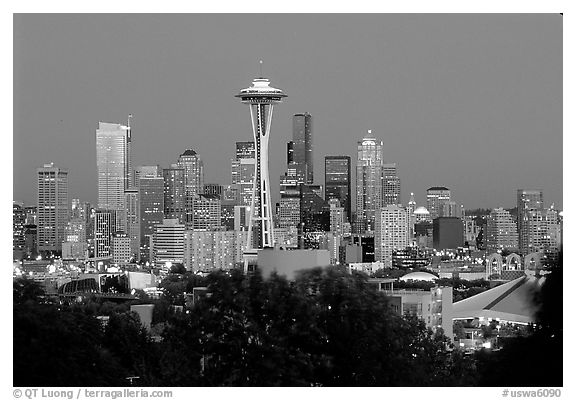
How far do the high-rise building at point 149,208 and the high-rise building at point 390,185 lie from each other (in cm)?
337

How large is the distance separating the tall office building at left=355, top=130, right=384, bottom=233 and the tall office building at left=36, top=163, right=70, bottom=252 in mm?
2939

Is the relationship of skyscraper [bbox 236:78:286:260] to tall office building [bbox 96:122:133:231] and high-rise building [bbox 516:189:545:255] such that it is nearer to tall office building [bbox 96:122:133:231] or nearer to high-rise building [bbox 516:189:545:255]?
tall office building [bbox 96:122:133:231]

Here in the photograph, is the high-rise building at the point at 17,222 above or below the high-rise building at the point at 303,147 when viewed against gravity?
below

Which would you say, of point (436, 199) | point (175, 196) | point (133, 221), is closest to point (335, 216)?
point (436, 199)

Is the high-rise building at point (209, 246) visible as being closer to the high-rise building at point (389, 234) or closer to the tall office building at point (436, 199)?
the high-rise building at point (389, 234)

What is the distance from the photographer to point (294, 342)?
543 centimetres

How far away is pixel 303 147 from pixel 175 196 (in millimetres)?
7399

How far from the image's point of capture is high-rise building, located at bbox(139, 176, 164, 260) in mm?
16894

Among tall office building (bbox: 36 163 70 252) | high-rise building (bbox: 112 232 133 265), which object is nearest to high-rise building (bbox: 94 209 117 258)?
high-rise building (bbox: 112 232 133 265)

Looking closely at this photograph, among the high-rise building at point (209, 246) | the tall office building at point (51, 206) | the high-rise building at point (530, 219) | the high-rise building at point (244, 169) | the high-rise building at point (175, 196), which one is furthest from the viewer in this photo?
the high-rise building at point (209, 246)

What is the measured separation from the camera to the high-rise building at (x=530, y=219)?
1147 centimetres

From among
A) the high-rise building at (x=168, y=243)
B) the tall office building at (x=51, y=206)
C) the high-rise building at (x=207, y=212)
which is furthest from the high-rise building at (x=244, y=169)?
the tall office building at (x=51, y=206)

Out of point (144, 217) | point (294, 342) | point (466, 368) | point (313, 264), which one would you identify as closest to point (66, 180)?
point (313, 264)

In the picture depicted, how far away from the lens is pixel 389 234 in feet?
64.6
